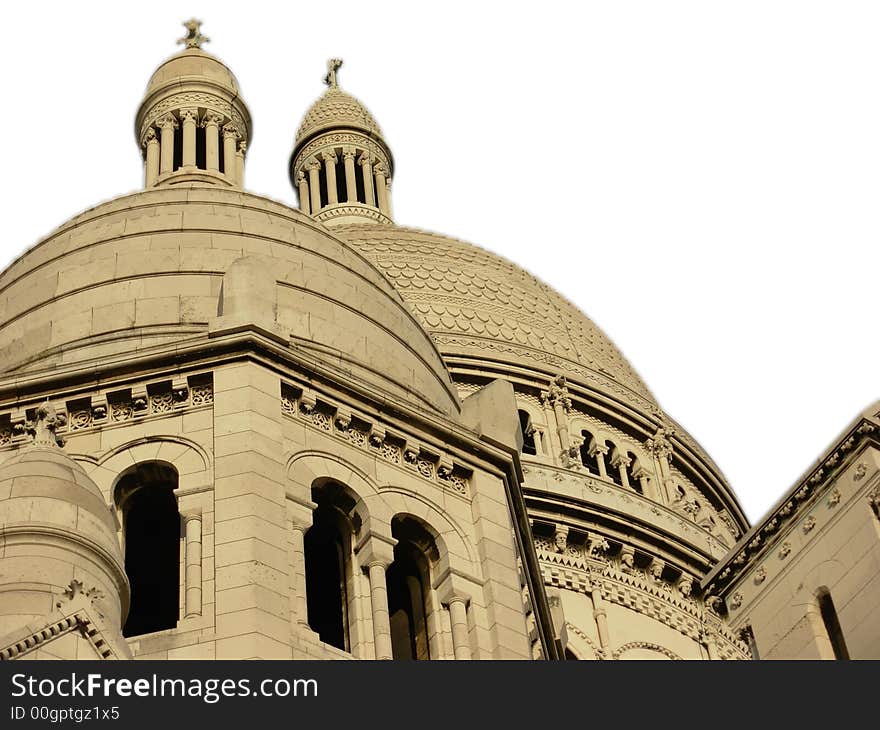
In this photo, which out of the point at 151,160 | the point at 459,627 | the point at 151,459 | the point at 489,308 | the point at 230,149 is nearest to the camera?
the point at 459,627

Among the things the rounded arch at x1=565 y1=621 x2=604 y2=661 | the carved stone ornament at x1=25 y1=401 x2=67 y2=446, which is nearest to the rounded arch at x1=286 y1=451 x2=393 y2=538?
the carved stone ornament at x1=25 y1=401 x2=67 y2=446

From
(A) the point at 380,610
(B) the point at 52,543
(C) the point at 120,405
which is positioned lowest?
(B) the point at 52,543

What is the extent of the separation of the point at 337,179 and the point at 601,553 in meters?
20.0

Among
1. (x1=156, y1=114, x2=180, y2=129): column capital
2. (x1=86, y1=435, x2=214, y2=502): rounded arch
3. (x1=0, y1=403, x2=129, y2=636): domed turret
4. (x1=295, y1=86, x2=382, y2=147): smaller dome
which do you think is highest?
(x1=295, y1=86, x2=382, y2=147): smaller dome

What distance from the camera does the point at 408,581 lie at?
1210 inches

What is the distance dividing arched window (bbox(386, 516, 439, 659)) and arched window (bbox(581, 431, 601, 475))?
24.0m

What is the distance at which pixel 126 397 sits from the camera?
1218 inches

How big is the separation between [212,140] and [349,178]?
24604 millimetres

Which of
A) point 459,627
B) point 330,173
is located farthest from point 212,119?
point 330,173

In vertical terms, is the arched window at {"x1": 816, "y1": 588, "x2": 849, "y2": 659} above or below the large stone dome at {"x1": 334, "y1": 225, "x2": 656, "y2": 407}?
below

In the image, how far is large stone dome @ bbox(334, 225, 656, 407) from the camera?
185ft

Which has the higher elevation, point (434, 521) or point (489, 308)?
point (489, 308)

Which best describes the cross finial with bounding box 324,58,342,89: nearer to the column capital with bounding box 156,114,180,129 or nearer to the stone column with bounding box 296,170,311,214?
the stone column with bounding box 296,170,311,214

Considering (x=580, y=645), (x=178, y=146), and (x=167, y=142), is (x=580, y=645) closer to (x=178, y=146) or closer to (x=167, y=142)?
(x=178, y=146)
